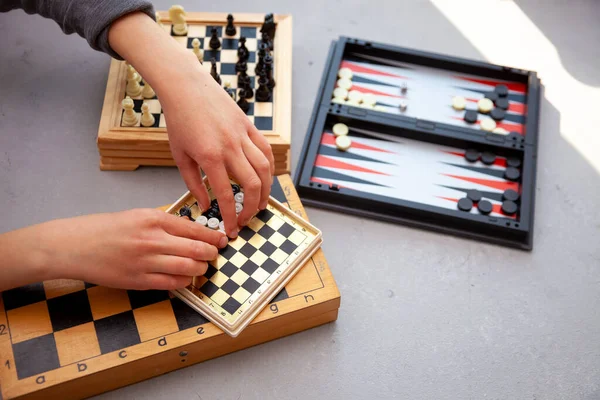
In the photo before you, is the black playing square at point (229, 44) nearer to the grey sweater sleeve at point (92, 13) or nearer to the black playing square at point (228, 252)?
the grey sweater sleeve at point (92, 13)

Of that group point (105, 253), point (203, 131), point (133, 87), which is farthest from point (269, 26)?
point (105, 253)

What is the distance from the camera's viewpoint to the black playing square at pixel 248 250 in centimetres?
180

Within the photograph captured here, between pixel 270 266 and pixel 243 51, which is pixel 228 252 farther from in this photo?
pixel 243 51

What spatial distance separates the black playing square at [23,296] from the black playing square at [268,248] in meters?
0.64

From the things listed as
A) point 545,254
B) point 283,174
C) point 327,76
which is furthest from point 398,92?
point 545,254

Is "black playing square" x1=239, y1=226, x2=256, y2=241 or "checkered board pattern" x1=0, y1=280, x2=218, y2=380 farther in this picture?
"black playing square" x1=239, y1=226, x2=256, y2=241

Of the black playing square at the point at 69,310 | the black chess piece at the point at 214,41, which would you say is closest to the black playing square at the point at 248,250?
the black playing square at the point at 69,310

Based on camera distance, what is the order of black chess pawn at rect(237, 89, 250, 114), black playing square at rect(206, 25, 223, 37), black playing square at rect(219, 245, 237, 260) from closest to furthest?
black playing square at rect(219, 245, 237, 260), black chess pawn at rect(237, 89, 250, 114), black playing square at rect(206, 25, 223, 37)

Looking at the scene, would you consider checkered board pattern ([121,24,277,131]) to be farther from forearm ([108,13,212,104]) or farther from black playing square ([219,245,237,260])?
black playing square ([219,245,237,260])

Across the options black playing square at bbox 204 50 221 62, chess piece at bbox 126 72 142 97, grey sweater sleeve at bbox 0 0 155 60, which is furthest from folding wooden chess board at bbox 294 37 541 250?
grey sweater sleeve at bbox 0 0 155 60

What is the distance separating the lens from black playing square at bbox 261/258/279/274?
1.77 metres

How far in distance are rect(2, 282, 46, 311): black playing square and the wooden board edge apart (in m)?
0.26

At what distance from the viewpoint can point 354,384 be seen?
175 centimetres

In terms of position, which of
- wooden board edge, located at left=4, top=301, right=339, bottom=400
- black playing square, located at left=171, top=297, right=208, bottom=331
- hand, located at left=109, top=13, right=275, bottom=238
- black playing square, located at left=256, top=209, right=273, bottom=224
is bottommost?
wooden board edge, located at left=4, top=301, right=339, bottom=400
